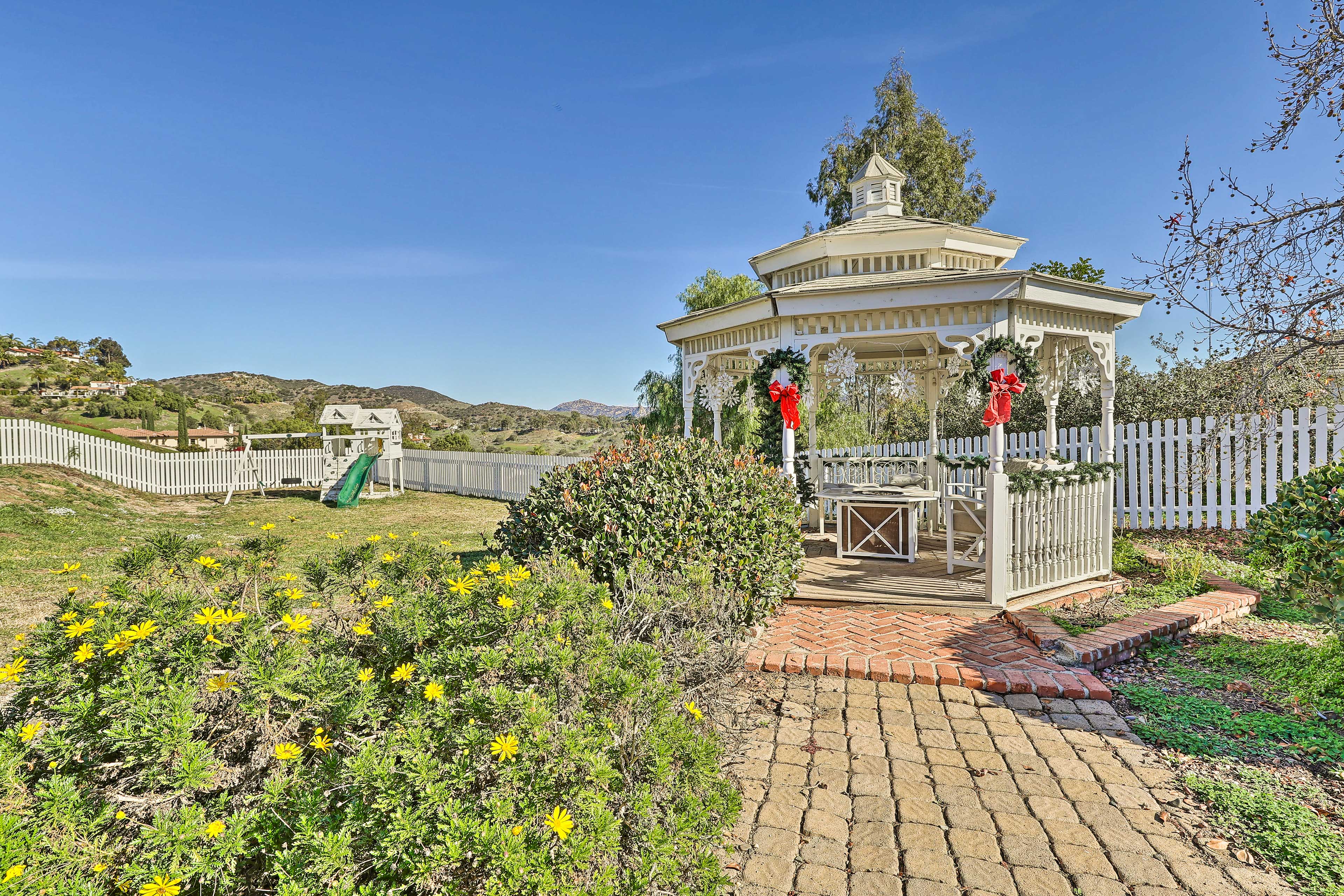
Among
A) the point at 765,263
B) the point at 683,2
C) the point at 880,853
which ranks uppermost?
the point at 683,2

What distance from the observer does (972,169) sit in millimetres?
21891

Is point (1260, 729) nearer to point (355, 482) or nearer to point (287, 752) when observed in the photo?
point (287, 752)

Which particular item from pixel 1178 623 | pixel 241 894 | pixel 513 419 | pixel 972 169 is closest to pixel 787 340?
pixel 1178 623

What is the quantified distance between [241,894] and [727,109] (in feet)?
51.9

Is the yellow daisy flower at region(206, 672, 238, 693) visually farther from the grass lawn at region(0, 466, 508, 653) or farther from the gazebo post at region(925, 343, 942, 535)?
the gazebo post at region(925, 343, 942, 535)

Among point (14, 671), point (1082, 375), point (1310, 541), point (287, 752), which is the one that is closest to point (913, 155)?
point (1082, 375)

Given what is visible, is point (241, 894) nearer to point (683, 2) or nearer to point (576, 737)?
point (576, 737)

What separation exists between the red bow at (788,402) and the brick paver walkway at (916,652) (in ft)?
8.09

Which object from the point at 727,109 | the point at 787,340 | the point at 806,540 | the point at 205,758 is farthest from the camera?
the point at 727,109

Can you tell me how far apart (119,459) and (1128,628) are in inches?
866

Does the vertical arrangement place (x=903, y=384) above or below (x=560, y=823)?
above

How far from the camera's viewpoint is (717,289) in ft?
69.5

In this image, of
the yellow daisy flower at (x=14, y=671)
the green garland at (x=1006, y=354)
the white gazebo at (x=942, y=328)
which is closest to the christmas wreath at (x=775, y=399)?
the white gazebo at (x=942, y=328)

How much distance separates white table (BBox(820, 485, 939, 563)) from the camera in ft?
24.0
